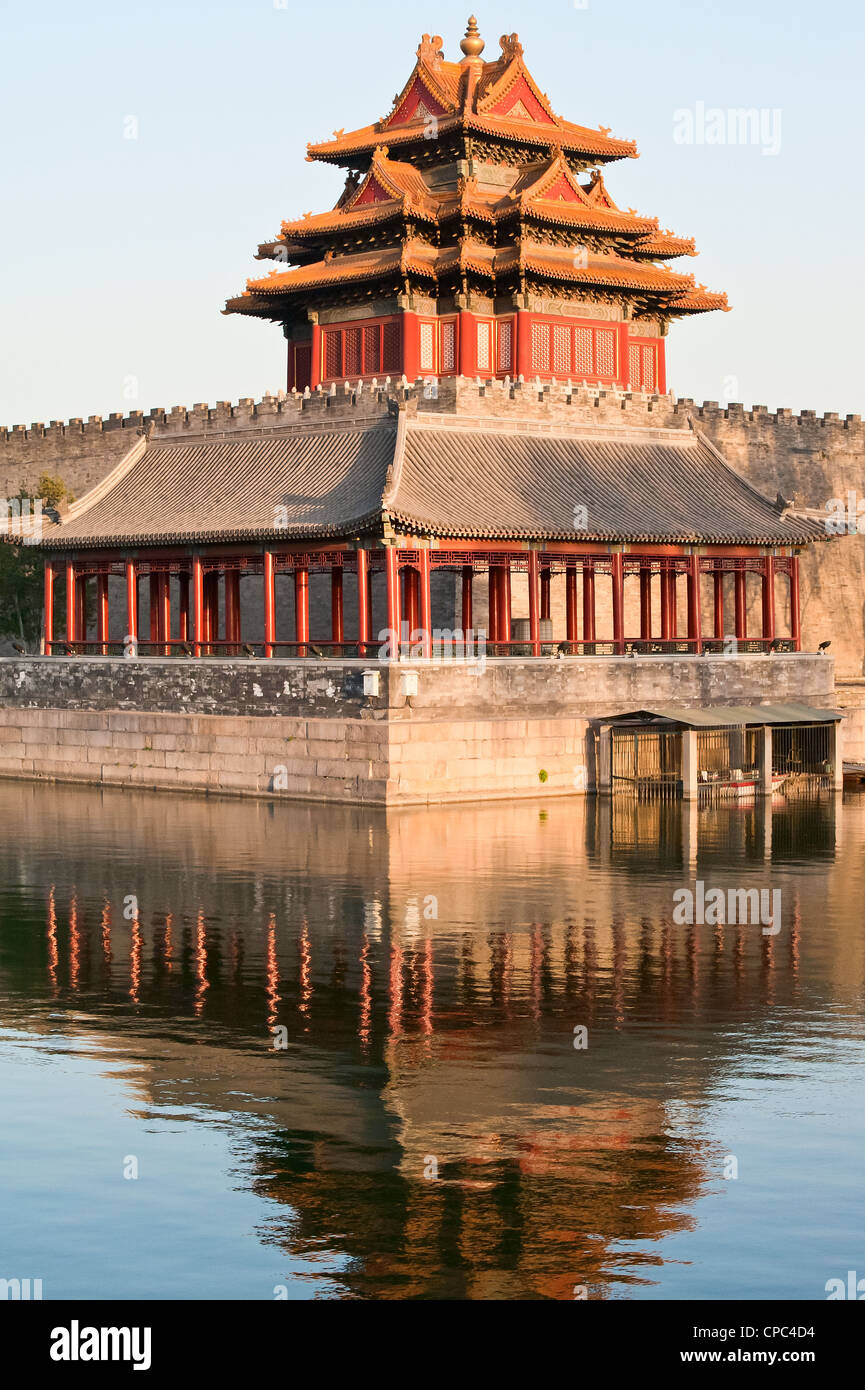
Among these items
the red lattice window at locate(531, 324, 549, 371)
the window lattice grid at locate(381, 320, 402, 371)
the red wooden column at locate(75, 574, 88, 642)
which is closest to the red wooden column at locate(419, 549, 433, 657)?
the red wooden column at locate(75, 574, 88, 642)

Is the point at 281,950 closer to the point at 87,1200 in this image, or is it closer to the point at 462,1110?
the point at 462,1110

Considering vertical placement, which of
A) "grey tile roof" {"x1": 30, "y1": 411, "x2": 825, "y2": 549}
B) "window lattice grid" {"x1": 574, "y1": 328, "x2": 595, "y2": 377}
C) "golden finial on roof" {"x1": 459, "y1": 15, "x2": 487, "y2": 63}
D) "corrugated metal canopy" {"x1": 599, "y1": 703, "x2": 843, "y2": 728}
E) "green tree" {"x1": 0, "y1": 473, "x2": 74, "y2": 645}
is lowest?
"corrugated metal canopy" {"x1": 599, "y1": 703, "x2": 843, "y2": 728}

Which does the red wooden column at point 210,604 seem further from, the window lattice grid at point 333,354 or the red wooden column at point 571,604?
the window lattice grid at point 333,354

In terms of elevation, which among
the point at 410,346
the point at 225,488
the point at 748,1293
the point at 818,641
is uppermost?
the point at 410,346

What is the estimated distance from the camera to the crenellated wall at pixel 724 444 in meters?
52.6

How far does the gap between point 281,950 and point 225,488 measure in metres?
27.8

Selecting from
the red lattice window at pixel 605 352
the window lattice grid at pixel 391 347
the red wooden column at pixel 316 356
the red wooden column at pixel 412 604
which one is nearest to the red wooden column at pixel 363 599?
the red wooden column at pixel 412 604

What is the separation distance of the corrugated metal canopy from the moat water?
429 inches

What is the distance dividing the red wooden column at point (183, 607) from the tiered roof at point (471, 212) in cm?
1060

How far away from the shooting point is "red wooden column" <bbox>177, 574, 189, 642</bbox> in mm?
53888

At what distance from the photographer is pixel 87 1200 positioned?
1474 cm

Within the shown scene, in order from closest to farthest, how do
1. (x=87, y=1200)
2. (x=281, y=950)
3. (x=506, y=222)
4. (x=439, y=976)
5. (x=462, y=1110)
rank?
(x=87, y=1200) → (x=462, y=1110) → (x=439, y=976) → (x=281, y=950) → (x=506, y=222)

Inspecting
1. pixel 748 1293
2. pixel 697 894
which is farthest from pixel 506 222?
pixel 748 1293

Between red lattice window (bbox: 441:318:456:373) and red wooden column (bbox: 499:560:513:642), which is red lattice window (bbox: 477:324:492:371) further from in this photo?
red wooden column (bbox: 499:560:513:642)
